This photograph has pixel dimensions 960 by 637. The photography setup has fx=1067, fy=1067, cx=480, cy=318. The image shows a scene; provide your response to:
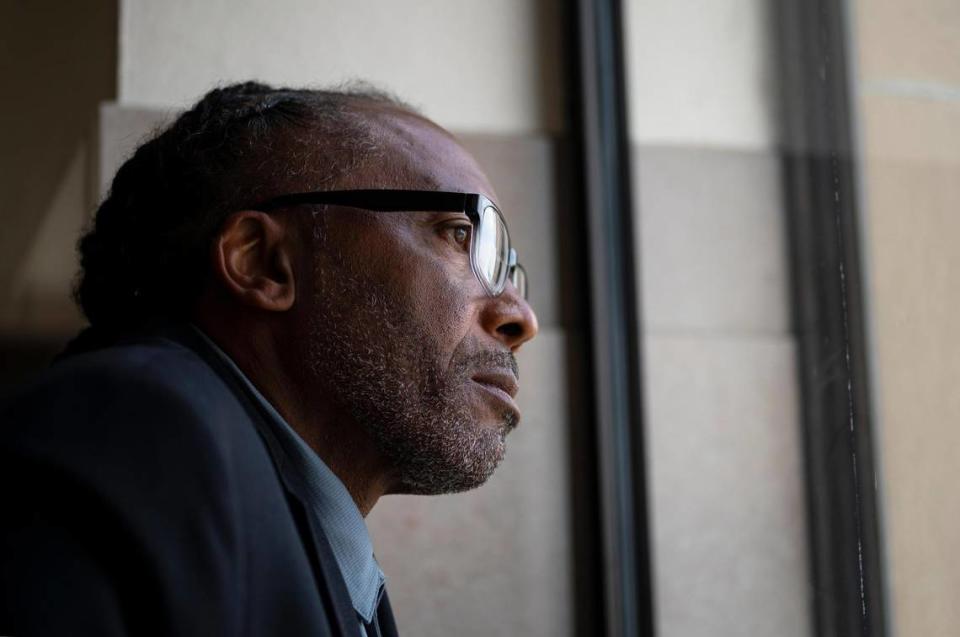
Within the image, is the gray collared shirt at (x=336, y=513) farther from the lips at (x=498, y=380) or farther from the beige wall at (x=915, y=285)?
the beige wall at (x=915, y=285)

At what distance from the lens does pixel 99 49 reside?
2.07 m

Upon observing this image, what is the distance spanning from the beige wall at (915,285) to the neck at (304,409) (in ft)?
2.07

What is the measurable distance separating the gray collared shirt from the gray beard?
0.09 metres

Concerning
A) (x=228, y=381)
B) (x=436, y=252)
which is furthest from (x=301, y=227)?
(x=228, y=381)

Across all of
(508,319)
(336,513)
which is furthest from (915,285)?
(336,513)

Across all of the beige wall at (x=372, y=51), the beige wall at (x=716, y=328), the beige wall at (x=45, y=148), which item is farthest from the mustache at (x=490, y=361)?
the beige wall at (x=45, y=148)

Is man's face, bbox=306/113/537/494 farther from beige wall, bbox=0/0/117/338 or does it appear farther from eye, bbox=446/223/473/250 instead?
beige wall, bbox=0/0/117/338

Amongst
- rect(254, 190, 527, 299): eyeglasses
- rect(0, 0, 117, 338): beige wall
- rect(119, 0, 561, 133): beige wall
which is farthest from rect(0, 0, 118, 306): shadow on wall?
rect(254, 190, 527, 299): eyeglasses

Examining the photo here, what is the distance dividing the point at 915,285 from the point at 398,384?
2.07 ft

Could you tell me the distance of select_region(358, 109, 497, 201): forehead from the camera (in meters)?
1.26

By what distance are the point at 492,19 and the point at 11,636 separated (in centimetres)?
170

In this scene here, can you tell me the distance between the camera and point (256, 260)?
1209mm

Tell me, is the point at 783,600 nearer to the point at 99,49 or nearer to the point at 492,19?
the point at 492,19

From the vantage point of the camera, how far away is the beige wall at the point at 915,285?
1.20m
